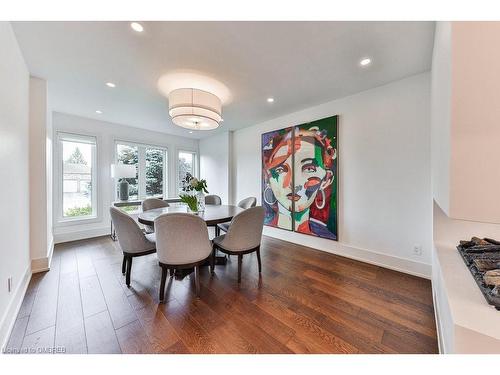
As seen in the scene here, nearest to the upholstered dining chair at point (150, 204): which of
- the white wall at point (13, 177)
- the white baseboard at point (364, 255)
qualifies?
the white wall at point (13, 177)

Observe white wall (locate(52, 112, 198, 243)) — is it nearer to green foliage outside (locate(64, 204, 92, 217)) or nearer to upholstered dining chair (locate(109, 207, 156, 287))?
green foliage outside (locate(64, 204, 92, 217))

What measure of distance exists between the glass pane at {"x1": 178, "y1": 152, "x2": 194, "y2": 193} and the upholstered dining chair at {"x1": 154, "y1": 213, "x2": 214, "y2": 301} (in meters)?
3.76

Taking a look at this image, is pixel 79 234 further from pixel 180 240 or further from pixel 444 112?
pixel 444 112

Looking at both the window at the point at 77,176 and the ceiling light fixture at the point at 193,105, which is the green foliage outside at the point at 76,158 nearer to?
the window at the point at 77,176

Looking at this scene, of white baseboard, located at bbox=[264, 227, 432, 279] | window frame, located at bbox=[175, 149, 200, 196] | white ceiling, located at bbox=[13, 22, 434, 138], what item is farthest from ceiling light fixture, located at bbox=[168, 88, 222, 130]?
window frame, located at bbox=[175, 149, 200, 196]

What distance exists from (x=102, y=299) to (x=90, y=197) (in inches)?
120

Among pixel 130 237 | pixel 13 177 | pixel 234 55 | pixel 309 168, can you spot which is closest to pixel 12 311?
pixel 130 237

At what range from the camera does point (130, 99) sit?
301 centimetres

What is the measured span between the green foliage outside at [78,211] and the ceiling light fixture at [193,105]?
312 centimetres

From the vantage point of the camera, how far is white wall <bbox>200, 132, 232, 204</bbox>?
15.8 ft

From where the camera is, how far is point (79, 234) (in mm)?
3812

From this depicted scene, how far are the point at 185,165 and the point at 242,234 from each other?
13.3ft
